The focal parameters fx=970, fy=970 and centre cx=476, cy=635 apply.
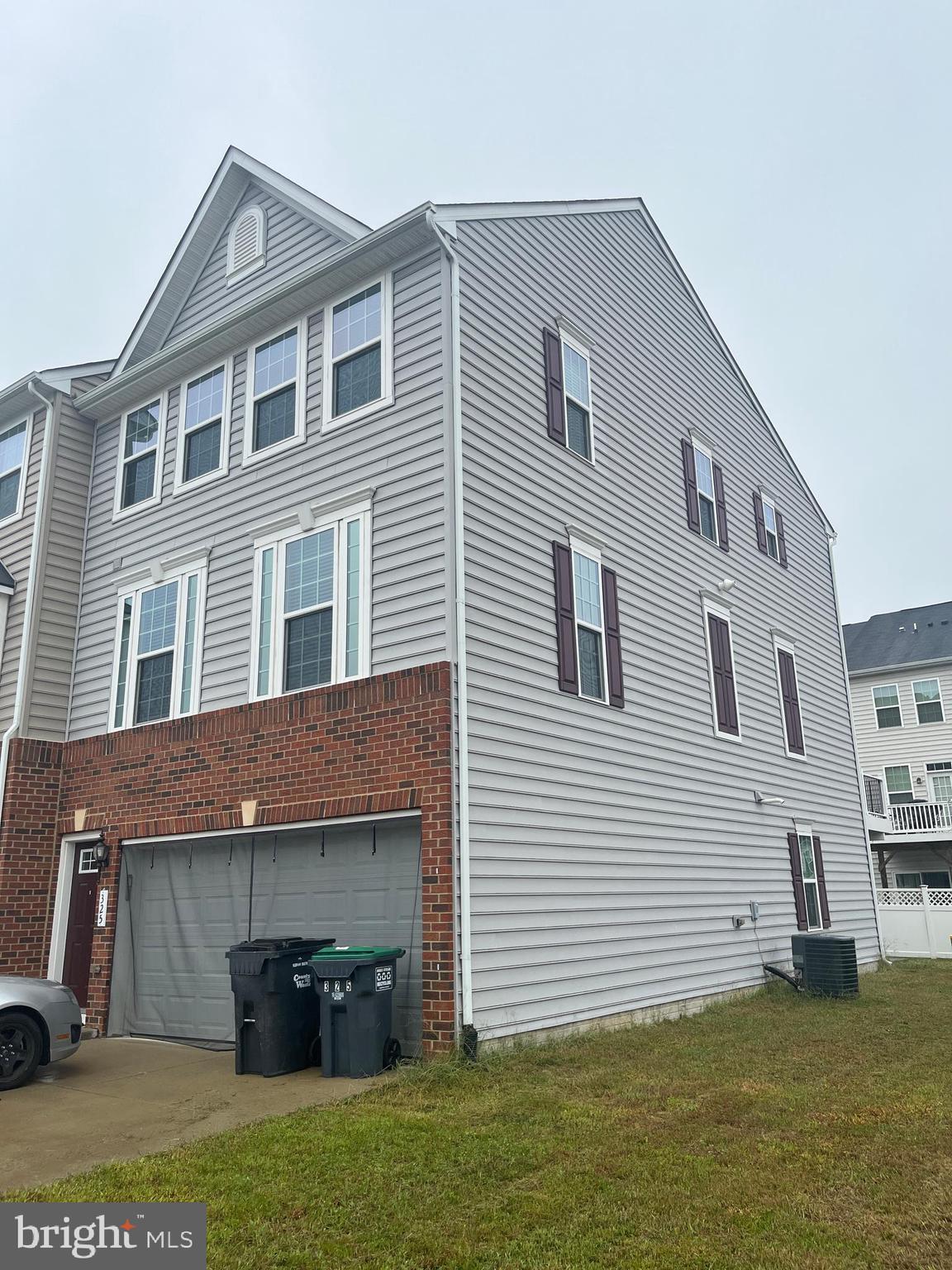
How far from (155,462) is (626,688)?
278 inches

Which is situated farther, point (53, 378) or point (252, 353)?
point (53, 378)

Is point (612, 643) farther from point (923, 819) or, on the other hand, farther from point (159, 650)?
point (923, 819)

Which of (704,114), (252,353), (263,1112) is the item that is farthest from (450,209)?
(704,114)

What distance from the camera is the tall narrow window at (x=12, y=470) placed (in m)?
14.2

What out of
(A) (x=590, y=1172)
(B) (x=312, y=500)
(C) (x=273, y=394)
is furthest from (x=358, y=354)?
(A) (x=590, y=1172)

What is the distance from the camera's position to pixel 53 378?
1388 cm

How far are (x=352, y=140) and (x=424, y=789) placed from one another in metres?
54.0

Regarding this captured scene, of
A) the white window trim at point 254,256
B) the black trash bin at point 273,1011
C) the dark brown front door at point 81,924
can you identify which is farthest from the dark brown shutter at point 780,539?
the dark brown front door at point 81,924

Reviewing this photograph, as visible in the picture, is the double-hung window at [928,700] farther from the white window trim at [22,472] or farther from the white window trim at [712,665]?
the white window trim at [22,472]

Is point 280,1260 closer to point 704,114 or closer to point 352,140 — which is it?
point 704,114

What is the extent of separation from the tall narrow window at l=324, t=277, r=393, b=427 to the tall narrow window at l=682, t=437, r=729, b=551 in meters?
5.84

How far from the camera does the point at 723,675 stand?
14.4 metres

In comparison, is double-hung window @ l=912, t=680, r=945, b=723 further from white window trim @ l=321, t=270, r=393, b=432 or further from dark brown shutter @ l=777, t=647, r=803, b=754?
white window trim @ l=321, t=270, r=393, b=432

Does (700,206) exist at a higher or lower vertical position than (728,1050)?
higher
